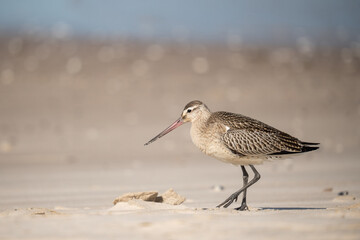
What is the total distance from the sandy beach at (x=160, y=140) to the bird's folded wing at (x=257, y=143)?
0.64 m

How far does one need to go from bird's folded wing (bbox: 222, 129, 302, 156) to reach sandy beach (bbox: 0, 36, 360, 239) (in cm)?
64

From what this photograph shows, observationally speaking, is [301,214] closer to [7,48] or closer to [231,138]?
[231,138]

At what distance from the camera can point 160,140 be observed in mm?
15578

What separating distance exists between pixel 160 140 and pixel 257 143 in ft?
25.4

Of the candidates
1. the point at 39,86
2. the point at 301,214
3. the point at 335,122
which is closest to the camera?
the point at 301,214

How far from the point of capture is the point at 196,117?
337 inches

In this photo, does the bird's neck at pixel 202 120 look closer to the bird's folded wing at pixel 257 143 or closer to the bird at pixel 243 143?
the bird at pixel 243 143

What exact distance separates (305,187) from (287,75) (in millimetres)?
14927

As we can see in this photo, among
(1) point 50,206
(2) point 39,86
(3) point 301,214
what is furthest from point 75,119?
(3) point 301,214

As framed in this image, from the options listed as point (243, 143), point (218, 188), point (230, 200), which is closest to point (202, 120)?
point (243, 143)

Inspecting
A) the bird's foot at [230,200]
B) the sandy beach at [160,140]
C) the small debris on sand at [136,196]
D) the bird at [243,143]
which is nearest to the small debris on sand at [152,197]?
the small debris on sand at [136,196]

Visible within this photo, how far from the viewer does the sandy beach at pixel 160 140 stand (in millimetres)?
5621

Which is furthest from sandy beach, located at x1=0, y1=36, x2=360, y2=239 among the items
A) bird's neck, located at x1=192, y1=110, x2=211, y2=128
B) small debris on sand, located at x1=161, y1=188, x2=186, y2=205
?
bird's neck, located at x1=192, y1=110, x2=211, y2=128

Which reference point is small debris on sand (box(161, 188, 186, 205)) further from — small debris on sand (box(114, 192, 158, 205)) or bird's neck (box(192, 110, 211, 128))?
bird's neck (box(192, 110, 211, 128))
